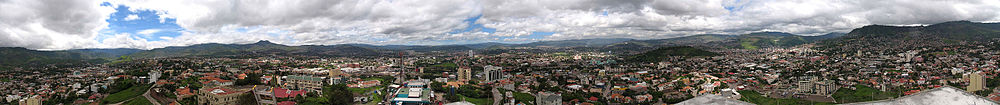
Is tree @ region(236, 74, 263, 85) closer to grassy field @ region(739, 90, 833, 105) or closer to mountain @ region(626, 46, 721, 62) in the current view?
grassy field @ region(739, 90, 833, 105)

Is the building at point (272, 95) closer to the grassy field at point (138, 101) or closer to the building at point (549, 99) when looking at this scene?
the grassy field at point (138, 101)

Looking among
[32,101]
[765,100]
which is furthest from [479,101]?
[32,101]

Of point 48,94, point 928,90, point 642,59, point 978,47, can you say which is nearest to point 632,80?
point 928,90

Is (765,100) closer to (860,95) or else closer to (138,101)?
(860,95)

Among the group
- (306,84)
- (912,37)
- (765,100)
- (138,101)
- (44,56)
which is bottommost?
(765,100)

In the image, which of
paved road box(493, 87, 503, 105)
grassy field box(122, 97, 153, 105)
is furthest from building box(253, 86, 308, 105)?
paved road box(493, 87, 503, 105)
